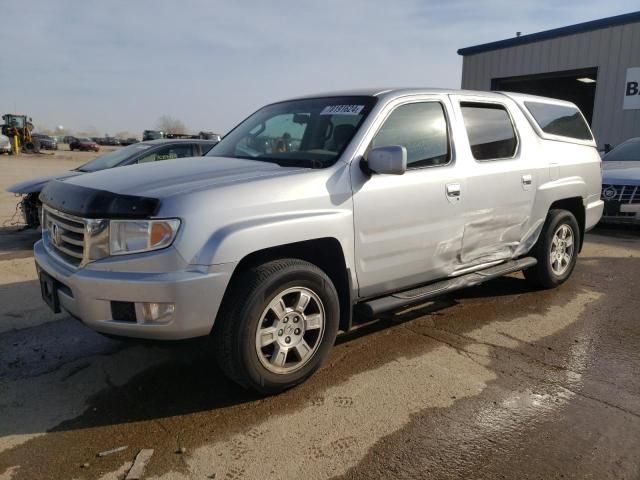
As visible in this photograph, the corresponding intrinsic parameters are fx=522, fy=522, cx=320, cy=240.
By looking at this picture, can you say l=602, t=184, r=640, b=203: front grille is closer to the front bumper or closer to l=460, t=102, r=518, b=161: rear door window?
l=460, t=102, r=518, b=161: rear door window

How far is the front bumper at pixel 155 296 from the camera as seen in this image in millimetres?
2684

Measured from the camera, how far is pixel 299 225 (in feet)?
10.0

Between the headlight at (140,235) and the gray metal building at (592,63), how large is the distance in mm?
15772

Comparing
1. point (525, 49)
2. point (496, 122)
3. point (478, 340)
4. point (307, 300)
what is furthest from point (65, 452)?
point (525, 49)

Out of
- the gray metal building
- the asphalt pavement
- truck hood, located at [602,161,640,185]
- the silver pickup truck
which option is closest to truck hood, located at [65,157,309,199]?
the silver pickup truck

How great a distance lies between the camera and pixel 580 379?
344cm

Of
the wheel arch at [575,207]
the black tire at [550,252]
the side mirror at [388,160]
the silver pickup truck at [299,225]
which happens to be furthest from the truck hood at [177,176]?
the wheel arch at [575,207]

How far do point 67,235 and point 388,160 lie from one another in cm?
199

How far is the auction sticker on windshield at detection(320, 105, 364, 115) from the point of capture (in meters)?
3.71

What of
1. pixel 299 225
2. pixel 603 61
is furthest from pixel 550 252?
pixel 603 61

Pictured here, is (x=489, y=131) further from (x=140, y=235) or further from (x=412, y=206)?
(x=140, y=235)

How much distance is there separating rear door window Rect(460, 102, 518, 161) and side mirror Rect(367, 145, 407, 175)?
3.93ft

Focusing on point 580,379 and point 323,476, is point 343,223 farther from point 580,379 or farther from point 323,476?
point 580,379

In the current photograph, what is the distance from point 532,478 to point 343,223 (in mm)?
1703
